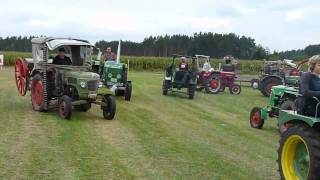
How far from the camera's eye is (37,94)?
12047 mm

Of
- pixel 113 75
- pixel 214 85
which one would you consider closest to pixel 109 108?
pixel 113 75

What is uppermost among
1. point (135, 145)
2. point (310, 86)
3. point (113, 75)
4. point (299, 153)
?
point (310, 86)

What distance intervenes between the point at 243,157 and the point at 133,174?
2.06 m

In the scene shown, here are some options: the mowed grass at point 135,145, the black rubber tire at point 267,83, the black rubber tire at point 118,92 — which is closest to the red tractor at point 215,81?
the black rubber tire at point 267,83

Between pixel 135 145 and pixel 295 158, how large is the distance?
3.01 metres

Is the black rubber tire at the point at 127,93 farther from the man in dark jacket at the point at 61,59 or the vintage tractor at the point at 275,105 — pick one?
the vintage tractor at the point at 275,105

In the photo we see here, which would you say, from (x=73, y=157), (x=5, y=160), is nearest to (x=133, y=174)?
(x=73, y=157)

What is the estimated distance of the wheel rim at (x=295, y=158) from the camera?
609cm

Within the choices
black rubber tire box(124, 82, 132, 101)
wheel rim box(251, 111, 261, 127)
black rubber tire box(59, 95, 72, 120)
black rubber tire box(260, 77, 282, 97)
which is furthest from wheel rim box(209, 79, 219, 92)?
black rubber tire box(59, 95, 72, 120)

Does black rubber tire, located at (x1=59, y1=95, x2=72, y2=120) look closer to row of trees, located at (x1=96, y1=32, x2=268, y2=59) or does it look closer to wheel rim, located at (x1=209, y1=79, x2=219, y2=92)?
wheel rim, located at (x1=209, y1=79, x2=219, y2=92)

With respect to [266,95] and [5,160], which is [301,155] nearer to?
[5,160]

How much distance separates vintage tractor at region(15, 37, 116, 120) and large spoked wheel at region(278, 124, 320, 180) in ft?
18.5

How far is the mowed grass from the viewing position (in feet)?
22.2

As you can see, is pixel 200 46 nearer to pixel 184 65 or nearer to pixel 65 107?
pixel 184 65
